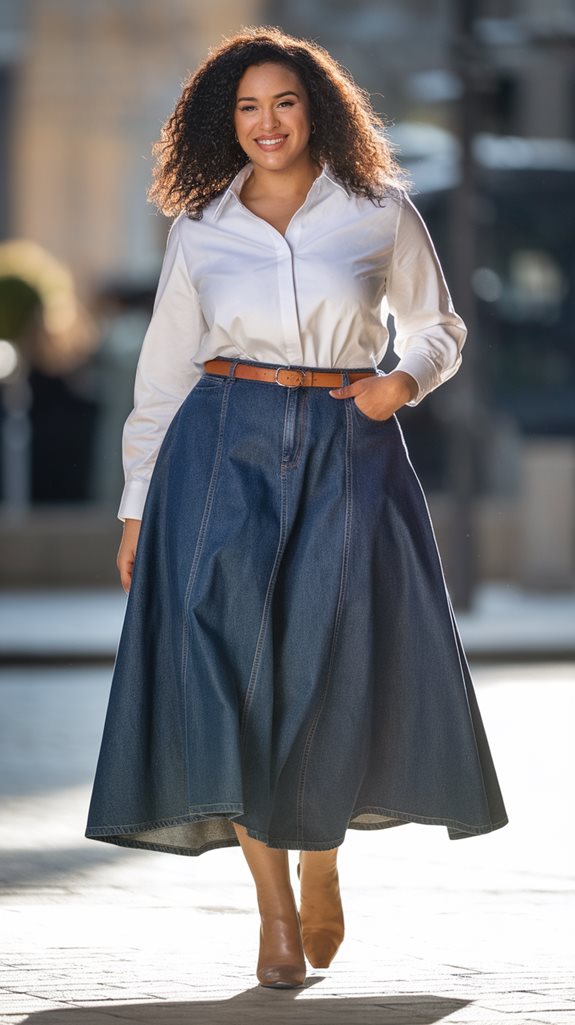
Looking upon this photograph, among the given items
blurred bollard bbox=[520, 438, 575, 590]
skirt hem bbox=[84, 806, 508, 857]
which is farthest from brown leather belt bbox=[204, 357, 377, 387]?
blurred bollard bbox=[520, 438, 575, 590]

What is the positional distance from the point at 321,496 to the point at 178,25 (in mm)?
35944

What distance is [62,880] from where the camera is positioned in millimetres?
5984

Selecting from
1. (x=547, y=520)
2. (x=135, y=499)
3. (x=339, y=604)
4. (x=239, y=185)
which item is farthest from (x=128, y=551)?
(x=547, y=520)

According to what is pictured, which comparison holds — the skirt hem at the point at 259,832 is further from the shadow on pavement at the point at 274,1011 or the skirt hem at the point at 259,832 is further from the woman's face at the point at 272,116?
the woman's face at the point at 272,116

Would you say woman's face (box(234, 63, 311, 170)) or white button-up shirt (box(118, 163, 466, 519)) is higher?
woman's face (box(234, 63, 311, 170))

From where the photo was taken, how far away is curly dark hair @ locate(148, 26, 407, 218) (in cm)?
485

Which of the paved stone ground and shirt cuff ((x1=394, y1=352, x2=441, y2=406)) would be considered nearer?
the paved stone ground

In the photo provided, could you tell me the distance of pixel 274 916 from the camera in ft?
15.1

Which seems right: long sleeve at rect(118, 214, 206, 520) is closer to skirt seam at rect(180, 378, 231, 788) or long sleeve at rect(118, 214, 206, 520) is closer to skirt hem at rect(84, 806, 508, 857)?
skirt seam at rect(180, 378, 231, 788)

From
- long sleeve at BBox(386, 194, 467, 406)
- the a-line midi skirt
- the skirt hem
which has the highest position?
long sleeve at BBox(386, 194, 467, 406)

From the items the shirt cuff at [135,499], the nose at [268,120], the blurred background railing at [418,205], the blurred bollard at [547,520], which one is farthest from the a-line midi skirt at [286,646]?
the blurred bollard at [547,520]

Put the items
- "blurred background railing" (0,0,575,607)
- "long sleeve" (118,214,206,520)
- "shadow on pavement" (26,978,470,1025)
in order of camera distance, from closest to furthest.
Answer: "shadow on pavement" (26,978,470,1025) < "long sleeve" (118,214,206,520) < "blurred background railing" (0,0,575,607)

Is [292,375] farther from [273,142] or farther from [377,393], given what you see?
[273,142]

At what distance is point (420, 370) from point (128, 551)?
77 cm
